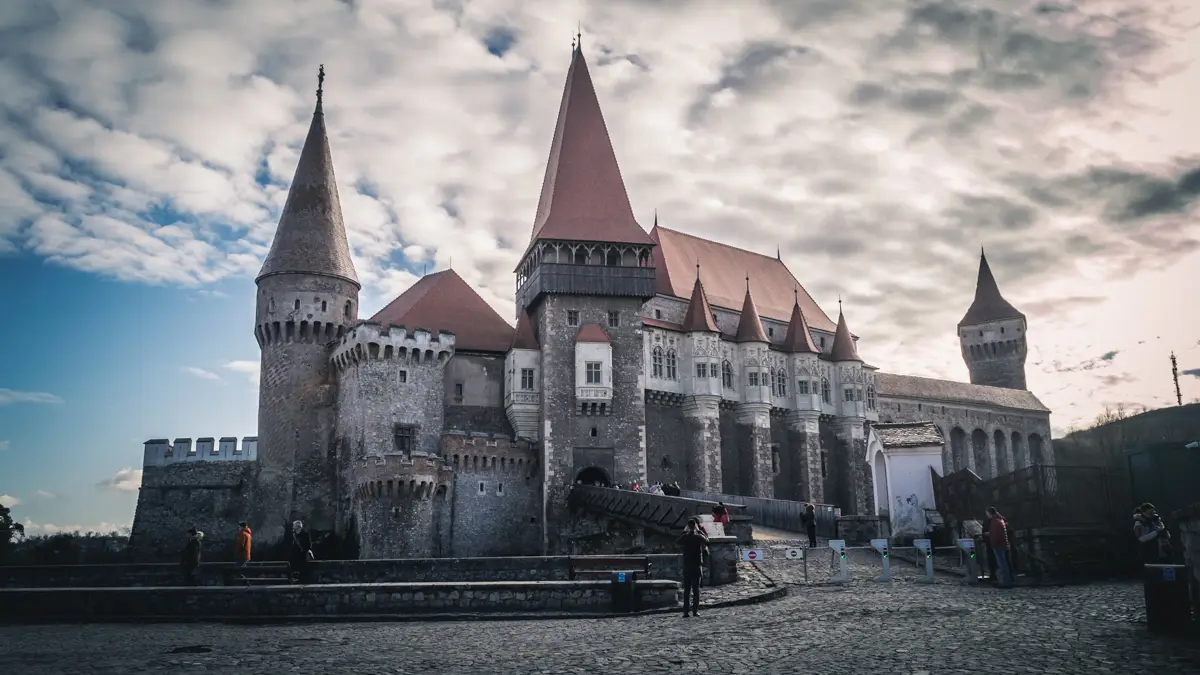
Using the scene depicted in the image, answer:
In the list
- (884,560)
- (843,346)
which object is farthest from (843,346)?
(884,560)

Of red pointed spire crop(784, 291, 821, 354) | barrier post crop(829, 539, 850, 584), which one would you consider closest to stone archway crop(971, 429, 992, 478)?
red pointed spire crop(784, 291, 821, 354)

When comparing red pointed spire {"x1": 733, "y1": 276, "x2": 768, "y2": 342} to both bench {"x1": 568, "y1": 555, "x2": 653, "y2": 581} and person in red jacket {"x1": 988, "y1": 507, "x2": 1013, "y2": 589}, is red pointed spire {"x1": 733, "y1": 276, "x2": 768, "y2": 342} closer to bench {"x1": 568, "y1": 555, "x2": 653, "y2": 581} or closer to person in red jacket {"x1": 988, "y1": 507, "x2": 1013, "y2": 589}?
bench {"x1": 568, "y1": 555, "x2": 653, "y2": 581}

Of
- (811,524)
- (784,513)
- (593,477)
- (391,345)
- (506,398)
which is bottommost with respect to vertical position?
(811,524)

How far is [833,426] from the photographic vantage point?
5150cm

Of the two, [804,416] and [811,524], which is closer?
[811,524]

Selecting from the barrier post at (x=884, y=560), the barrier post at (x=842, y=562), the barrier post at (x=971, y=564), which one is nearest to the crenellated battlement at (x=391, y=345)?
the barrier post at (x=842, y=562)

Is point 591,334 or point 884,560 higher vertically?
point 591,334

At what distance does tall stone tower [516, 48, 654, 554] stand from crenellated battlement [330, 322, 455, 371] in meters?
4.29

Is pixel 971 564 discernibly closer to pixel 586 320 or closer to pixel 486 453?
pixel 486 453

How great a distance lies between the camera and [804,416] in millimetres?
49156

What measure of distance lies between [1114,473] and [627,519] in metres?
15.5

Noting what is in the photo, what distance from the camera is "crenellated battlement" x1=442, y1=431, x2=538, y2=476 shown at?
38.1 m

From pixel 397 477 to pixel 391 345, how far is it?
19.5 feet

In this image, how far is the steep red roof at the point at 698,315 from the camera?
4562 cm
